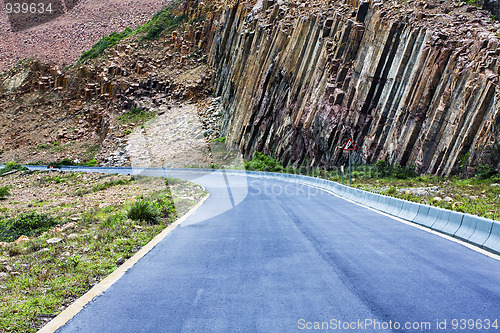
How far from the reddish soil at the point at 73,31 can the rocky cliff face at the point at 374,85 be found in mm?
Answer: 56113

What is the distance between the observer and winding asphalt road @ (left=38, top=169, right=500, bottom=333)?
208 inches

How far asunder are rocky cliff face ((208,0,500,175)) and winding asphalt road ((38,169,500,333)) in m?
14.2

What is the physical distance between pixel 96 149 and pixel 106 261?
6082cm

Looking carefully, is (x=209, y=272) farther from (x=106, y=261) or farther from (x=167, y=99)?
(x=167, y=99)

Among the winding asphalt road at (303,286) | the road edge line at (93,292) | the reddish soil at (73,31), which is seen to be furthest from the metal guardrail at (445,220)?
the reddish soil at (73,31)

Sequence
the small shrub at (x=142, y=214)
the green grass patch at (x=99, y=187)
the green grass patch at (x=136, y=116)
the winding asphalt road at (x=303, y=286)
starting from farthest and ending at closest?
the green grass patch at (x=136, y=116), the green grass patch at (x=99, y=187), the small shrub at (x=142, y=214), the winding asphalt road at (x=303, y=286)

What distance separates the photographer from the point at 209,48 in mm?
70312

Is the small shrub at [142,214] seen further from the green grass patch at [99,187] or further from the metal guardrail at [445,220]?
the green grass patch at [99,187]

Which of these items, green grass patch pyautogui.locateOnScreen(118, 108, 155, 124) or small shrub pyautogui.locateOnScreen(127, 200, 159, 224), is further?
green grass patch pyautogui.locateOnScreen(118, 108, 155, 124)

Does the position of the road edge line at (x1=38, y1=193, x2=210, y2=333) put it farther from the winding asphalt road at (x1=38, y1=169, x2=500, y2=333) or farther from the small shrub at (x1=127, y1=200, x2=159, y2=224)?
the small shrub at (x1=127, y1=200, x2=159, y2=224)

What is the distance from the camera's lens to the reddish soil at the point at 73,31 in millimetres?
92750

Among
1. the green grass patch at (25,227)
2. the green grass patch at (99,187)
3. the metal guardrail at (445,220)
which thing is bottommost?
the green grass patch at (99,187)

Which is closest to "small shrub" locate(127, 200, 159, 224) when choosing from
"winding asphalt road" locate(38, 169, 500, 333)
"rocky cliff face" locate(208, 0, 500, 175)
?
"winding asphalt road" locate(38, 169, 500, 333)

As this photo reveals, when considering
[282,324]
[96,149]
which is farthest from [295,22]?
[282,324]
